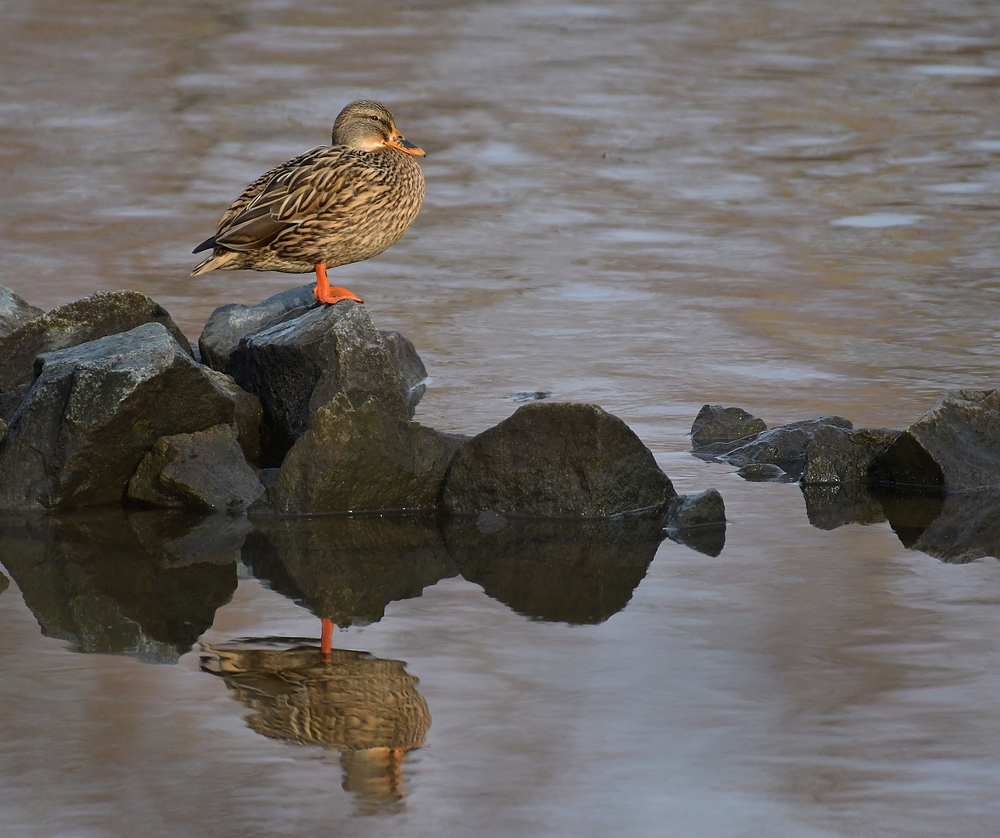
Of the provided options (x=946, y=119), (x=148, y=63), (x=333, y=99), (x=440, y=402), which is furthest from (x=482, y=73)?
(x=440, y=402)

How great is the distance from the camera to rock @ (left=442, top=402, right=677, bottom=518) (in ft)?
16.4

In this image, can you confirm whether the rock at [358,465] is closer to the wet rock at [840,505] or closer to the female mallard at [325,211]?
the female mallard at [325,211]

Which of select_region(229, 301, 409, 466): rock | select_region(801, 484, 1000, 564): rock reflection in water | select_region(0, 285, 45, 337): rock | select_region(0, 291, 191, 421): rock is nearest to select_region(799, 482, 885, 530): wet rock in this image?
select_region(801, 484, 1000, 564): rock reflection in water

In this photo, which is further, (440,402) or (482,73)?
(482,73)

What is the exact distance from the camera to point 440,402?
668 cm

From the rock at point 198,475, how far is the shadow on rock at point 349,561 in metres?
0.24

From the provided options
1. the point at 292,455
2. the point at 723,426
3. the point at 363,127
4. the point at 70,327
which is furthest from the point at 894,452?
the point at 70,327

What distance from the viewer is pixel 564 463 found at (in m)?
5.02

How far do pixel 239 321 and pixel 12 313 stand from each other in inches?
39.6

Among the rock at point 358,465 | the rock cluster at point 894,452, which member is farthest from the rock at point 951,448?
the rock at point 358,465

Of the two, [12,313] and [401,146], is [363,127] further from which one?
[12,313]

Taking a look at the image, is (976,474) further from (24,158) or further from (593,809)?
(24,158)

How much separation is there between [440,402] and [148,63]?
1173 centimetres

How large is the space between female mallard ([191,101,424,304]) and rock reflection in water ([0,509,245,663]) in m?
1.47
